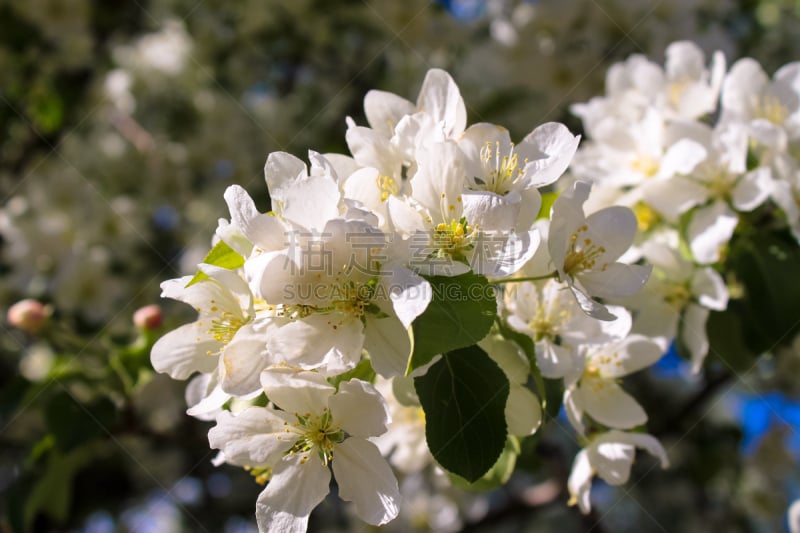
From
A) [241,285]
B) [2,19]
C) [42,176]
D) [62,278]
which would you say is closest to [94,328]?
[62,278]

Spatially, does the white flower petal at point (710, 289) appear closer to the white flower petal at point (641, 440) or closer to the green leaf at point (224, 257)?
the white flower petal at point (641, 440)

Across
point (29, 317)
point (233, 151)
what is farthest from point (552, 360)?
point (233, 151)

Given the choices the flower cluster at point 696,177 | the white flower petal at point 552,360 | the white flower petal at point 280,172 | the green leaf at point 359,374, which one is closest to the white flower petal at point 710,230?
the flower cluster at point 696,177

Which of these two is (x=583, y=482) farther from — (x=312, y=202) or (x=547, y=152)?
(x=312, y=202)

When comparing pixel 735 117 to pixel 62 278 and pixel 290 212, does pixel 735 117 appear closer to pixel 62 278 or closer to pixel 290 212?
pixel 290 212

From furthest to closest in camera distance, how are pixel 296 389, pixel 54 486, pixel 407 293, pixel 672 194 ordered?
pixel 54 486, pixel 672 194, pixel 296 389, pixel 407 293

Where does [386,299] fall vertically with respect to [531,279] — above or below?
above
